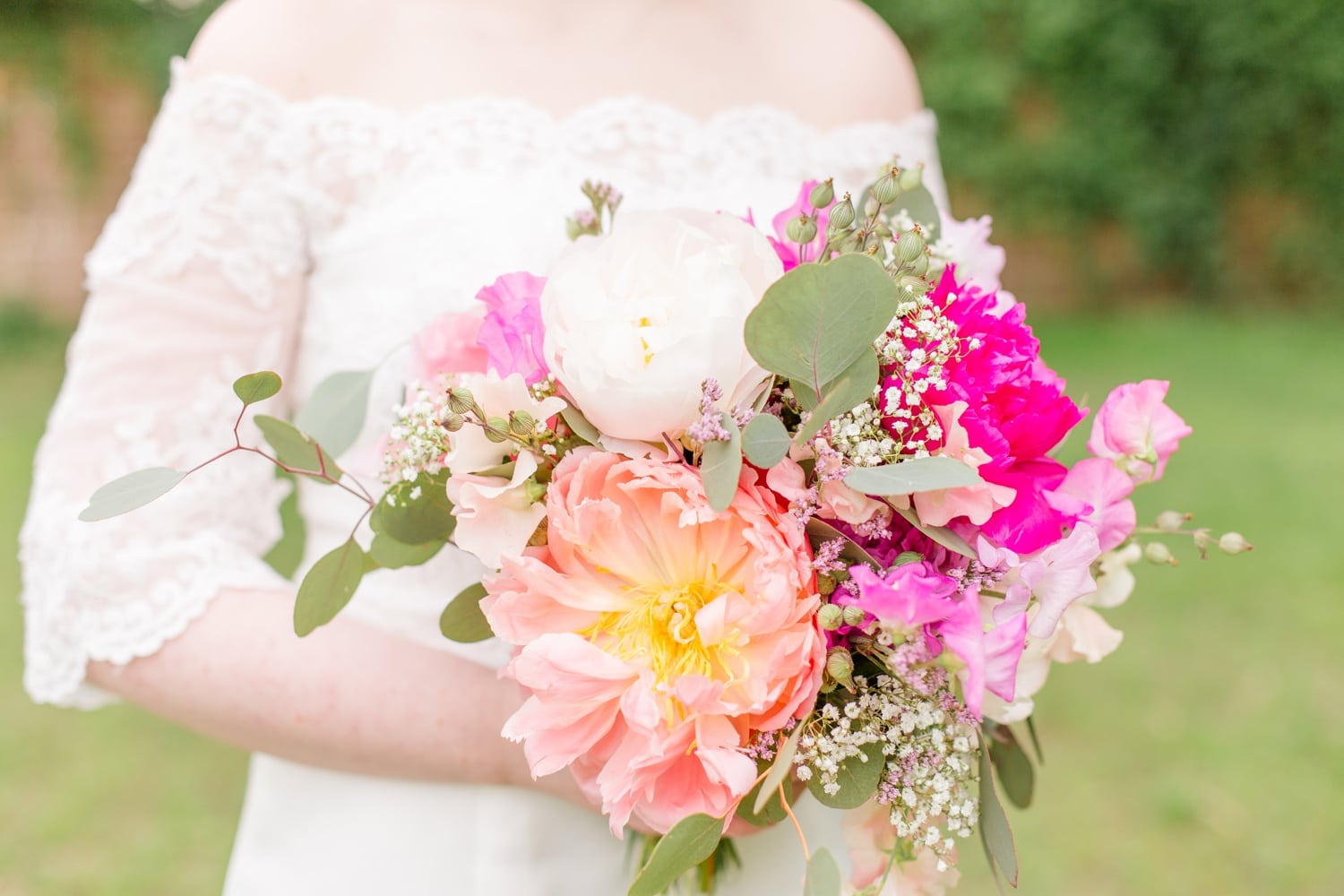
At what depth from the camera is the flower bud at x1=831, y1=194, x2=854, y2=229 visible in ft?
3.10

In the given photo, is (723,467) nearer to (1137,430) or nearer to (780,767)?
(780,767)

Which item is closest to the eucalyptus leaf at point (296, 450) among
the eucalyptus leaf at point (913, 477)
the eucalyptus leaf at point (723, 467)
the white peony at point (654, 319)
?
the white peony at point (654, 319)

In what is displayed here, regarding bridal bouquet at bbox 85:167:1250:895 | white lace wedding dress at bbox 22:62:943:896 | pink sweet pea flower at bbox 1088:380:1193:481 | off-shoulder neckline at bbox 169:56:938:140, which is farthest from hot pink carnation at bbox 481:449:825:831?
off-shoulder neckline at bbox 169:56:938:140

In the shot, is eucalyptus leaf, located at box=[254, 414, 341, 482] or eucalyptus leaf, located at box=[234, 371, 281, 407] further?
eucalyptus leaf, located at box=[254, 414, 341, 482]

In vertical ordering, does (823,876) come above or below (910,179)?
below

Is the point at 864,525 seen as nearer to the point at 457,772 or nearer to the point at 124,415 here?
the point at 457,772

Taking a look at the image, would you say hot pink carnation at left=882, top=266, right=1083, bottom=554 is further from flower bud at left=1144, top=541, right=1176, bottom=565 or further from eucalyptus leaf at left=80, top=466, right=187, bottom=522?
eucalyptus leaf at left=80, top=466, right=187, bottom=522

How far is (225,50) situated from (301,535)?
159 inches

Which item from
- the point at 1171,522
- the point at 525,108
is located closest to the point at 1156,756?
the point at 1171,522

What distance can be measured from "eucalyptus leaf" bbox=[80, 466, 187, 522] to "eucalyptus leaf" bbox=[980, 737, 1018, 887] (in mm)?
694

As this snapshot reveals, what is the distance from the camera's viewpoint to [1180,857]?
3604 mm

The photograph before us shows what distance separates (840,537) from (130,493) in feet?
1.87

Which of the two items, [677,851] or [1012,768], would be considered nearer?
[677,851]

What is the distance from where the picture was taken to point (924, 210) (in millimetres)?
1214
